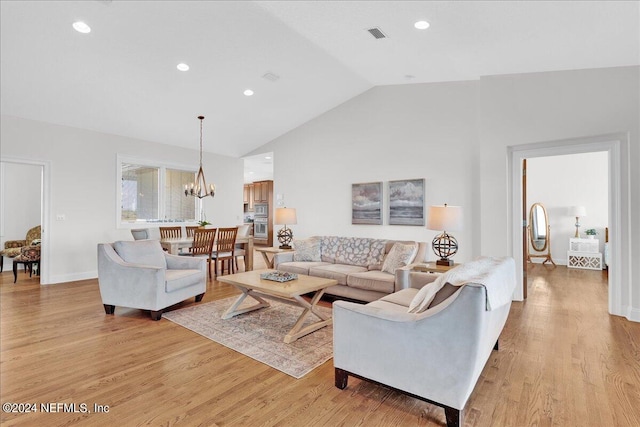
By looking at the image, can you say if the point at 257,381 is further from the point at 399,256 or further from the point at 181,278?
the point at 399,256

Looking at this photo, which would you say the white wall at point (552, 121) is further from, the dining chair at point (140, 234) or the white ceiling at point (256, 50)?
the dining chair at point (140, 234)

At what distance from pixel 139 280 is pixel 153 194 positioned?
11.8ft

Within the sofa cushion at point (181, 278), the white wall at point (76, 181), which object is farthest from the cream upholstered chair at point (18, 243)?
the sofa cushion at point (181, 278)

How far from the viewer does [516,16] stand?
9.23ft

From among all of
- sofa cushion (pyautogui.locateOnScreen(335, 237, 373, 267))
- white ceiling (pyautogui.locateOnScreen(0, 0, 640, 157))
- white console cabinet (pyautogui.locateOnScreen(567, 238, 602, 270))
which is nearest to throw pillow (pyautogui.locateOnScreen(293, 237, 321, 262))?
sofa cushion (pyautogui.locateOnScreen(335, 237, 373, 267))

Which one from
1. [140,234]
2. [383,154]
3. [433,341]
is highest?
[383,154]

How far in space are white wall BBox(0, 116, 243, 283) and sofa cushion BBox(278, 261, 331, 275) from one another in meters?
3.42

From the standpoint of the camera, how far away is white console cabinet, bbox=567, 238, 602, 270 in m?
6.32

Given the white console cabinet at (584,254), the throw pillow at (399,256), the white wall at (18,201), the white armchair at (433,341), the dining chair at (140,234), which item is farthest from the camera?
the white wall at (18,201)

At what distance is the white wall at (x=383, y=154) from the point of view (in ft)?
15.9

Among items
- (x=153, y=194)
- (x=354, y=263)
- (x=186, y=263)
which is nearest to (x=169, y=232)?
(x=153, y=194)

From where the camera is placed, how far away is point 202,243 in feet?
17.8

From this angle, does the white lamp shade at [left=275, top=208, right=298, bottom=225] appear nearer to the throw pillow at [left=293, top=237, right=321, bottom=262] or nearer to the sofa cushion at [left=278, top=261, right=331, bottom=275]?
the throw pillow at [left=293, top=237, right=321, bottom=262]

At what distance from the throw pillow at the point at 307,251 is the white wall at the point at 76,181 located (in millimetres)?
3449
